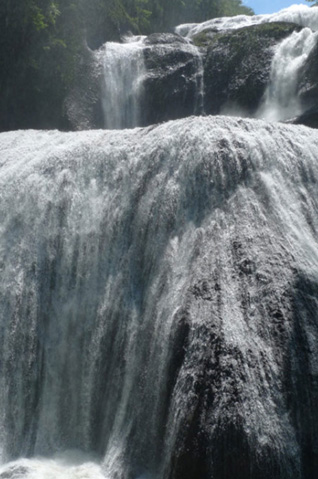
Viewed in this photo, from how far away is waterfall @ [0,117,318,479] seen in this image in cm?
503

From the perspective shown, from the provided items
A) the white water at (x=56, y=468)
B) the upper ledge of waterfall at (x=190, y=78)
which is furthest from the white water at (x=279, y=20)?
the white water at (x=56, y=468)

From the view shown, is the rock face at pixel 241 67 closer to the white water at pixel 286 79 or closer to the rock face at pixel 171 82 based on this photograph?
the white water at pixel 286 79

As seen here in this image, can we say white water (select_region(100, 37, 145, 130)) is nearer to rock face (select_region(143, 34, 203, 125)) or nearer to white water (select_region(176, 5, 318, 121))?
rock face (select_region(143, 34, 203, 125))

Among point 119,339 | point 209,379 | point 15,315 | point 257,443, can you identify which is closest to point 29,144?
point 15,315

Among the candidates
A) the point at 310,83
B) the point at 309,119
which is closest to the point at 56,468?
the point at 309,119

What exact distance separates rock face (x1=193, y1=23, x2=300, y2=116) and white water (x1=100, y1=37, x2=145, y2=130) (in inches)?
61.0

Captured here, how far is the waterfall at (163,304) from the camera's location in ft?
16.5

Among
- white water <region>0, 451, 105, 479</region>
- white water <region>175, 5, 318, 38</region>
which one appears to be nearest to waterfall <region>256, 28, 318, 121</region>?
white water <region>175, 5, 318, 38</region>

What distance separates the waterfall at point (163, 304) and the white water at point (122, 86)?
232 inches

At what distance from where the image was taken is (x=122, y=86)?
14.3 meters

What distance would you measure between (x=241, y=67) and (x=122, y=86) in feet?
8.73

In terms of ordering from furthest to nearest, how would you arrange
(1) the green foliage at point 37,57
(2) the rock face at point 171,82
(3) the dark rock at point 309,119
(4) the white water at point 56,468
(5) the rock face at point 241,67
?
(2) the rock face at point 171,82
(5) the rock face at point 241,67
(1) the green foliage at point 37,57
(3) the dark rock at point 309,119
(4) the white water at point 56,468

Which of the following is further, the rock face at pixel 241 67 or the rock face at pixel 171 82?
the rock face at pixel 171 82

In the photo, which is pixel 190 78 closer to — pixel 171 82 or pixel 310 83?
pixel 171 82
